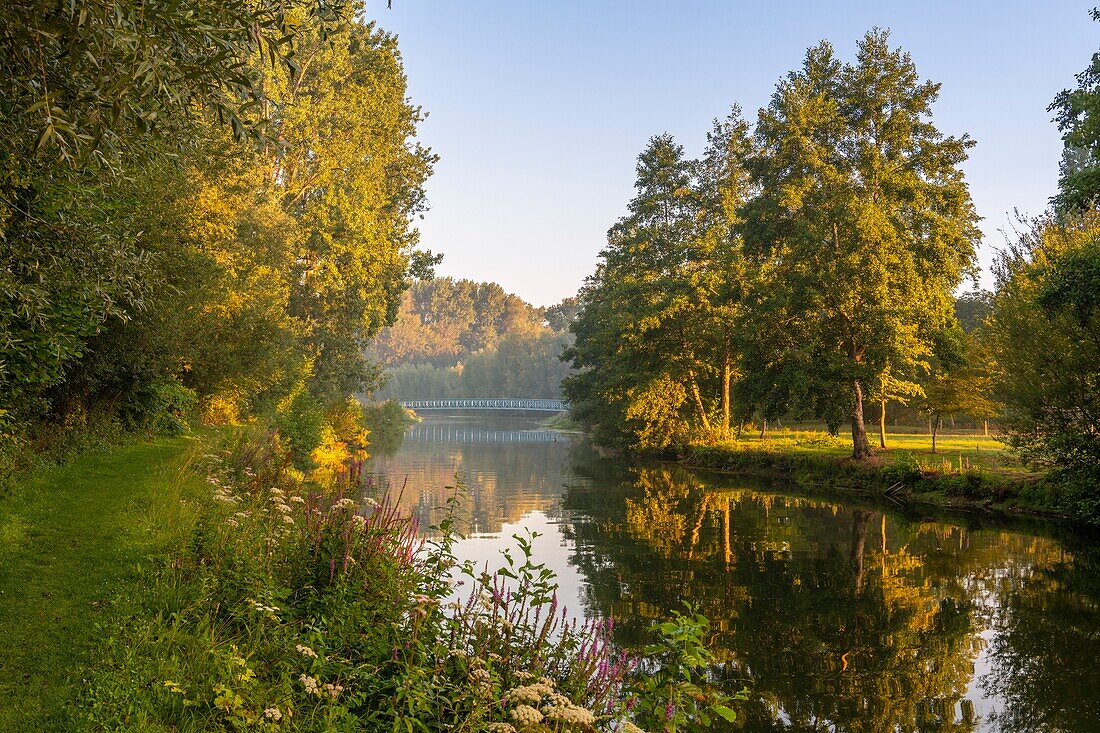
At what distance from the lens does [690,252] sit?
47.8 metres

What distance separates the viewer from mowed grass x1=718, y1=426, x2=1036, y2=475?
2923 cm

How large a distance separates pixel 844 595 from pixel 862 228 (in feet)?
61.3

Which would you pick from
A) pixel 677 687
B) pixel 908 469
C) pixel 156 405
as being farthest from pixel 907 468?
pixel 677 687

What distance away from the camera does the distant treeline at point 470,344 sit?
145 meters

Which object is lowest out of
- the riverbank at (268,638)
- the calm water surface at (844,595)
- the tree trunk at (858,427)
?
the calm water surface at (844,595)

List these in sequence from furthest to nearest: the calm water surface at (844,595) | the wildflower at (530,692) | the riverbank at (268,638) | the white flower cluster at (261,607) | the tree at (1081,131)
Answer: the tree at (1081,131) < the calm water surface at (844,595) < the white flower cluster at (261,607) < the riverbank at (268,638) < the wildflower at (530,692)

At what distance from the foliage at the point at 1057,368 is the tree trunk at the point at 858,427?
20.4 ft

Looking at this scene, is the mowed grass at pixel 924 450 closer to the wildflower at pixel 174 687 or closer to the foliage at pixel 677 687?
the foliage at pixel 677 687

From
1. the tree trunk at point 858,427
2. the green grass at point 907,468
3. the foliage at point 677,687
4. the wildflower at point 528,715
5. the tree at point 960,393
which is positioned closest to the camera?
the wildflower at point 528,715

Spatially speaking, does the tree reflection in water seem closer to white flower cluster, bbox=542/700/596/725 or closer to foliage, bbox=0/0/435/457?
white flower cluster, bbox=542/700/596/725

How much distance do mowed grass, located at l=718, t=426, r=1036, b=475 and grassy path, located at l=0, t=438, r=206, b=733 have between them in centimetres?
2499

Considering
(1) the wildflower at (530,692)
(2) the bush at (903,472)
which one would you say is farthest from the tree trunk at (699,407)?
(1) the wildflower at (530,692)

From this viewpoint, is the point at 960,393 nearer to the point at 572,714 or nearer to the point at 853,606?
the point at 853,606

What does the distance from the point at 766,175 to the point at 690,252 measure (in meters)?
10.4
